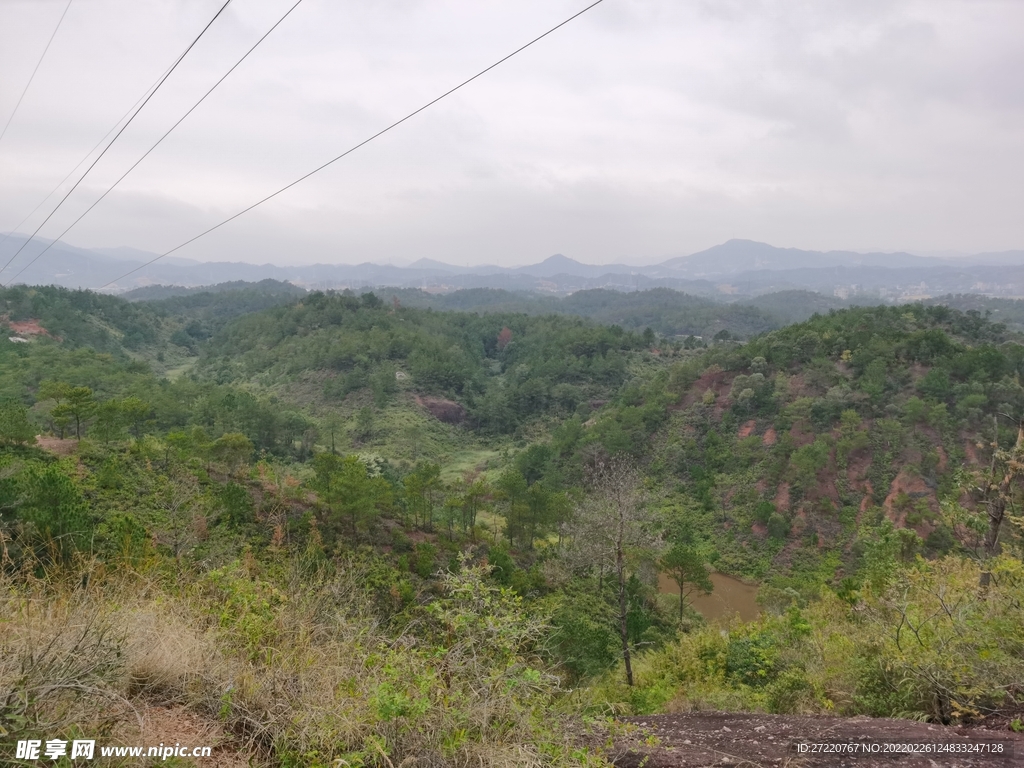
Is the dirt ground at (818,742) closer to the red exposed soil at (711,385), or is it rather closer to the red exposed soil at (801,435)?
the red exposed soil at (801,435)

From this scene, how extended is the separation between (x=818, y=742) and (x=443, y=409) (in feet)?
116

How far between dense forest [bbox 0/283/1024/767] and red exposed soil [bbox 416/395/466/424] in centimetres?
37

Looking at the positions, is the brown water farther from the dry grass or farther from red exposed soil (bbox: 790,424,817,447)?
the dry grass

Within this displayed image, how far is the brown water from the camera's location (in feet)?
52.5

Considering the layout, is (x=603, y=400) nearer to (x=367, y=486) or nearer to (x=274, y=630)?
(x=367, y=486)

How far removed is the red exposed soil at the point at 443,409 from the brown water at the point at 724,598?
21.8 metres

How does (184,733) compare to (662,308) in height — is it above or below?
below

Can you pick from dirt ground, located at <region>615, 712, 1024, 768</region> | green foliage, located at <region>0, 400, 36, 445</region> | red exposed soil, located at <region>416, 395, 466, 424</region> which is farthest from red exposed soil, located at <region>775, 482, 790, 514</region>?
green foliage, located at <region>0, 400, 36, 445</region>

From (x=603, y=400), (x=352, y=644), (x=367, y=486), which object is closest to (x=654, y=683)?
(x=352, y=644)

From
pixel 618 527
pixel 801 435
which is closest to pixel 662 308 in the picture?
pixel 801 435

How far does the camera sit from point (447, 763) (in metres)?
2.28

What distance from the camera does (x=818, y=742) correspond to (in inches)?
132

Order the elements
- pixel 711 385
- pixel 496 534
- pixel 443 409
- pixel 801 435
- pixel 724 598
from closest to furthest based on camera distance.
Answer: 1. pixel 724 598
2. pixel 496 534
3. pixel 801 435
4. pixel 711 385
5. pixel 443 409

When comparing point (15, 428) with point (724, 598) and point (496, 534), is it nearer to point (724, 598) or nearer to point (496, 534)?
point (496, 534)
